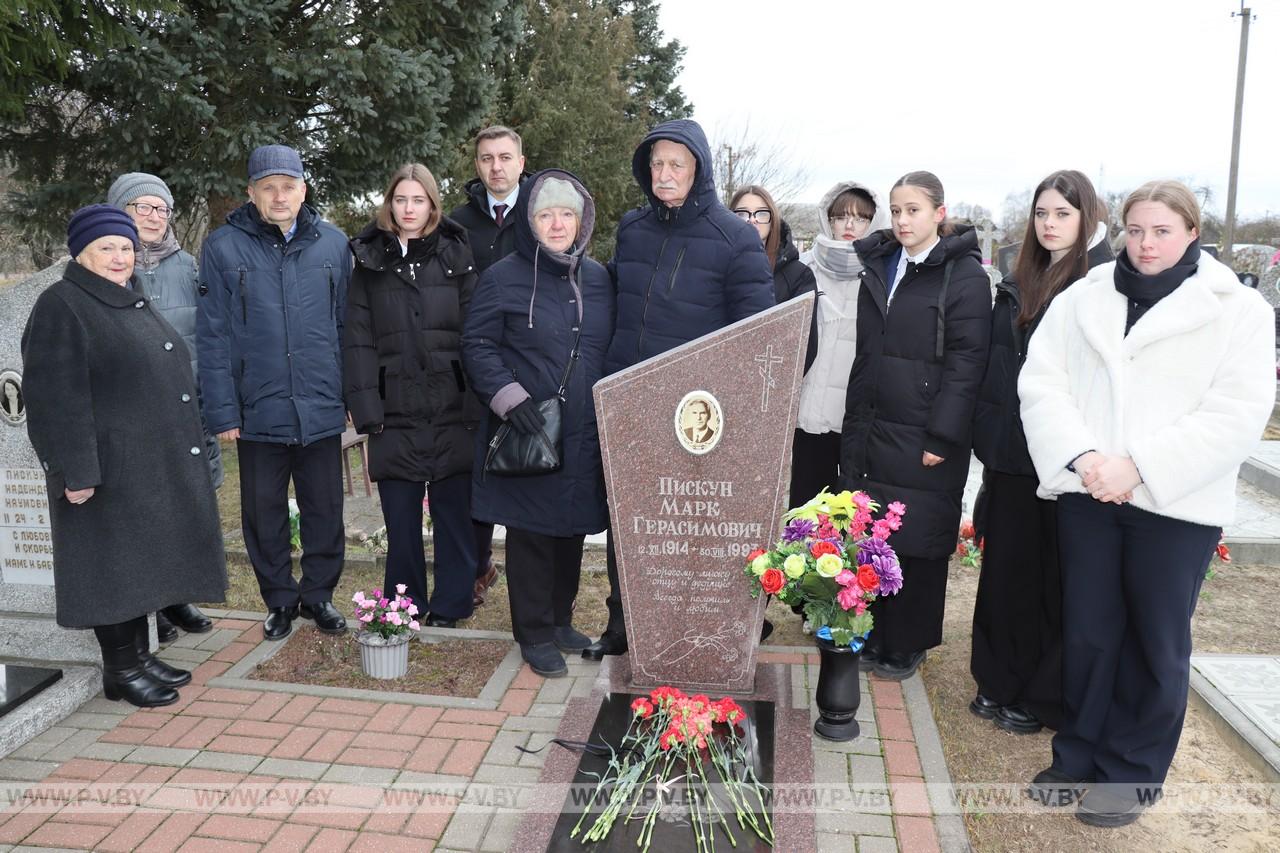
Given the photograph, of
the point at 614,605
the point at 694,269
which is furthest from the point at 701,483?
the point at 614,605

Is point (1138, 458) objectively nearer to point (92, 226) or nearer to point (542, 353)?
point (542, 353)

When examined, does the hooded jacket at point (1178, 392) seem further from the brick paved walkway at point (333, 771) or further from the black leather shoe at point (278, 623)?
the black leather shoe at point (278, 623)

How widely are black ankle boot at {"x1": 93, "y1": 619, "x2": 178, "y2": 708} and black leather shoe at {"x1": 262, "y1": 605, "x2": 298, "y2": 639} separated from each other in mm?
644

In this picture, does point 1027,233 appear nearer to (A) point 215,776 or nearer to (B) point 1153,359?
(B) point 1153,359

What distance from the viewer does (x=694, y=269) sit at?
3812mm

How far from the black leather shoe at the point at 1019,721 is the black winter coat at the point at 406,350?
266 cm

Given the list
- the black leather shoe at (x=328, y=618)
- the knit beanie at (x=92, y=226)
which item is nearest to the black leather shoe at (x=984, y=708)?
the black leather shoe at (x=328, y=618)

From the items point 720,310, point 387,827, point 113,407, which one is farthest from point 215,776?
point 720,310

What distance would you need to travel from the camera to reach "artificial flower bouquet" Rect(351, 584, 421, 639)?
4043 millimetres

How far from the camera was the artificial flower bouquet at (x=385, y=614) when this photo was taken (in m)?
4.04

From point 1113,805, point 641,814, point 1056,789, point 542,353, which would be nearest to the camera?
point 641,814

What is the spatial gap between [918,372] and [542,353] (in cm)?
154

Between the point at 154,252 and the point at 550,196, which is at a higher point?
the point at 550,196

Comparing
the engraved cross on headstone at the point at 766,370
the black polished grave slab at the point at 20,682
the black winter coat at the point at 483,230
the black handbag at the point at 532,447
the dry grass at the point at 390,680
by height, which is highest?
the black winter coat at the point at 483,230
